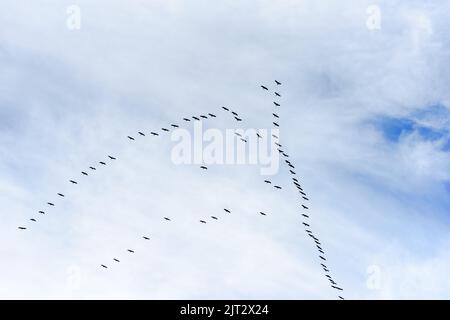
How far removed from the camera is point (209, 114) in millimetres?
137625
